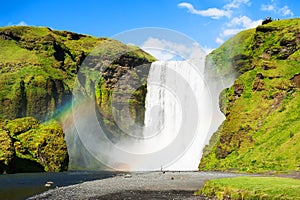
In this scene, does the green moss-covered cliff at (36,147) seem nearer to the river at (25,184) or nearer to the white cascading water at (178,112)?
the river at (25,184)

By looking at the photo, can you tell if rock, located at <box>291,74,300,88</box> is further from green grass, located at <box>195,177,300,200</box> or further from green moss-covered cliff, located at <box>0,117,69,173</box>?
green moss-covered cliff, located at <box>0,117,69,173</box>

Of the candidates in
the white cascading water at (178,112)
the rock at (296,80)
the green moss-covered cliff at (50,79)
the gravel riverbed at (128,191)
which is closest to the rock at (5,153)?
the green moss-covered cliff at (50,79)

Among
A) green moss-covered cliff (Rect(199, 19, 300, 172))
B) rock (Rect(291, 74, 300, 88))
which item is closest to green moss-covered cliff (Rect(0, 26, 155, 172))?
green moss-covered cliff (Rect(199, 19, 300, 172))

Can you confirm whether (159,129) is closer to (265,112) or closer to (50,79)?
(265,112)

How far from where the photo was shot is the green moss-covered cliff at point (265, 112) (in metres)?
59.4

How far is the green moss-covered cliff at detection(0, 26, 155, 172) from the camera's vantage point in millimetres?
83312

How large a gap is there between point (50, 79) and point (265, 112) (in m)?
82.3

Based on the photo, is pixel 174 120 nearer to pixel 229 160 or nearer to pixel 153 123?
pixel 153 123

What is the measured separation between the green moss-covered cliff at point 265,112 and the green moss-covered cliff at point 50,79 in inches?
1488

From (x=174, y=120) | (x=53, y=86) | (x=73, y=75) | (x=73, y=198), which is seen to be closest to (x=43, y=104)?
(x=53, y=86)

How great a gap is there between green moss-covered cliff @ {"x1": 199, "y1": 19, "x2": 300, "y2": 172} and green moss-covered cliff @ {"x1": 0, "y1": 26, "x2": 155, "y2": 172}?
37.8 metres

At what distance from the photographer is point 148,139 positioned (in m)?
124

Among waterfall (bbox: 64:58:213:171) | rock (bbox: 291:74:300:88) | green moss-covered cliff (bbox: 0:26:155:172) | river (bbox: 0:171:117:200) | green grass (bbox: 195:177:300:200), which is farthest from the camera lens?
waterfall (bbox: 64:58:213:171)

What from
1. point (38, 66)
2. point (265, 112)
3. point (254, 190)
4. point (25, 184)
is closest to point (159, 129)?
point (265, 112)
